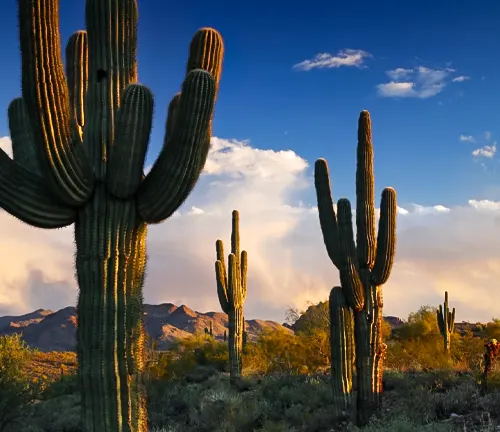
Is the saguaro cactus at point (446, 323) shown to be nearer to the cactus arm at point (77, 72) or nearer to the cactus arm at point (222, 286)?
the cactus arm at point (222, 286)

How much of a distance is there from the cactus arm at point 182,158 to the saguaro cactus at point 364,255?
21.6 ft

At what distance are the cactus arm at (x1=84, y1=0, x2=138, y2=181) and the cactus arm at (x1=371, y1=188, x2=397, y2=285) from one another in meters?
7.60

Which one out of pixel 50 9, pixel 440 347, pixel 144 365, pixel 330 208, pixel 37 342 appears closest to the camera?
pixel 50 9

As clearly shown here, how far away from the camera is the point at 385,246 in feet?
42.0

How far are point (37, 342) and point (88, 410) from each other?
330 feet

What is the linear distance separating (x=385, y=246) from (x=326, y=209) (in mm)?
1618

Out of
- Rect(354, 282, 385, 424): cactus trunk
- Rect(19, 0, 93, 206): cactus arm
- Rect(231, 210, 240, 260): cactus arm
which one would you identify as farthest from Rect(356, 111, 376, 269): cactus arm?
Rect(231, 210, 240, 260): cactus arm

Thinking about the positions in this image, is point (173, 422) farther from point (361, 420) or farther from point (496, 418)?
point (496, 418)

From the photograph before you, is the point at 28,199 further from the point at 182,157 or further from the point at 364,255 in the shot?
the point at 364,255

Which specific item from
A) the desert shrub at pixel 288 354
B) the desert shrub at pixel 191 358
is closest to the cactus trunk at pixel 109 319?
the desert shrub at pixel 191 358

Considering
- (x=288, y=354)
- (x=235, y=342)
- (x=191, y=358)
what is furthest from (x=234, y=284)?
(x=191, y=358)

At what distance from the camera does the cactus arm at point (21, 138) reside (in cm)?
775

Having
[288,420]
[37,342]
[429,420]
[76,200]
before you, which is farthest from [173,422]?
[37,342]

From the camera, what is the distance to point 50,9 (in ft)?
19.8
